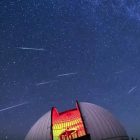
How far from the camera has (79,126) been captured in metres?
18.8

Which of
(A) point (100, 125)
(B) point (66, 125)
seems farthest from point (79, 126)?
(A) point (100, 125)

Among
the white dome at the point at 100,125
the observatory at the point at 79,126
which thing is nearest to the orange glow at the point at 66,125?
the observatory at the point at 79,126

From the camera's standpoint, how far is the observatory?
622 inches

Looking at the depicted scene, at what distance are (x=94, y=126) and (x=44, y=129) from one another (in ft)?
12.0

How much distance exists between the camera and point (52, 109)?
18.6 meters

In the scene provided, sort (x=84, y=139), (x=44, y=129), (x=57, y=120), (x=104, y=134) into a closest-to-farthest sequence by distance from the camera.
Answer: (x=84, y=139) → (x=104, y=134) → (x=44, y=129) → (x=57, y=120)

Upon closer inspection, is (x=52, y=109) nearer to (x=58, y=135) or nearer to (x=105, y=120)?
(x=58, y=135)

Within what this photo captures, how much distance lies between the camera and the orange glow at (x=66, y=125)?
58.5ft

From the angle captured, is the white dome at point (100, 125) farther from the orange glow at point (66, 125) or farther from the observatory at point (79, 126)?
the orange glow at point (66, 125)

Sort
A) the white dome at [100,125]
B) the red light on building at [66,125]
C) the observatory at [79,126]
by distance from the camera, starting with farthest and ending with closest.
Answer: the red light on building at [66,125] → the observatory at [79,126] → the white dome at [100,125]

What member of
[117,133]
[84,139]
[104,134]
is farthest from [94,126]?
[84,139]

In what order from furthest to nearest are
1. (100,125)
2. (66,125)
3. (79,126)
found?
(66,125), (79,126), (100,125)

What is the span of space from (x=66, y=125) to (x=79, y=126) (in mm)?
1310

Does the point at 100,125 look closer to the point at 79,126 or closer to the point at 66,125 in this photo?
the point at 79,126
